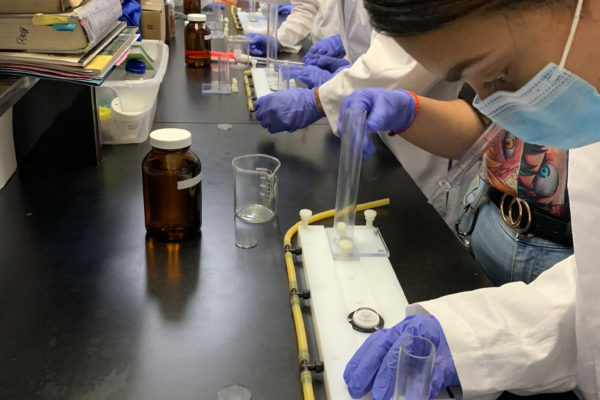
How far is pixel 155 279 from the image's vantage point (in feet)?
3.38

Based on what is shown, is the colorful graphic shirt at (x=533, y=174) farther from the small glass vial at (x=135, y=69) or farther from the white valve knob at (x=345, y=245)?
the small glass vial at (x=135, y=69)

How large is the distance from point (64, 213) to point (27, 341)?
0.42 meters

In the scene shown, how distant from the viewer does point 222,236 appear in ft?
3.87

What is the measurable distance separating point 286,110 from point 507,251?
29.2 inches

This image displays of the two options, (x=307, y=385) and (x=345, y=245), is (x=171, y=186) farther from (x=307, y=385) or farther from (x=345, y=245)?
(x=307, y=385)

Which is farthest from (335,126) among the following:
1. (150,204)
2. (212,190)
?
(150,204)

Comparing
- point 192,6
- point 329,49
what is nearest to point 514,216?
point 329,49

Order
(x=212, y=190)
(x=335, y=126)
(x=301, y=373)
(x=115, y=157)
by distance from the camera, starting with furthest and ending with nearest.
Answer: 1. (x=335, y=126)
2. (x=115, y=157)
3. (x=212, y=190)
4. (x=301, y=373)

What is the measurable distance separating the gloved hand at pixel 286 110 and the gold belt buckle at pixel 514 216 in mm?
648

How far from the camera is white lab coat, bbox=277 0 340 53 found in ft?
9.71

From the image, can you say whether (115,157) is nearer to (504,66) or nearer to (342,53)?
(504,66)

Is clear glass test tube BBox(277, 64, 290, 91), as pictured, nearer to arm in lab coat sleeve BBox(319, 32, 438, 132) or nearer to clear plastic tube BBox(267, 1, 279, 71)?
clear plastic tube BBox(267, 1, 279, 71)

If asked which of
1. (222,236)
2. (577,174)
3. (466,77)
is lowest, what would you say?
(222,236)

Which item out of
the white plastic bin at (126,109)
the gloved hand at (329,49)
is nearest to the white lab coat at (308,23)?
the gloved hand at (329,49)
